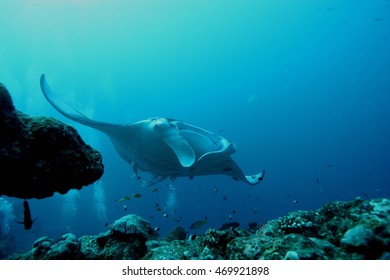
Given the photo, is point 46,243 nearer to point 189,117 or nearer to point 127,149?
point 127,149

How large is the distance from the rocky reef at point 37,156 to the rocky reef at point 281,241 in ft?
3.38

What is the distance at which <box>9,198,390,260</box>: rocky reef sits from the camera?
293cm

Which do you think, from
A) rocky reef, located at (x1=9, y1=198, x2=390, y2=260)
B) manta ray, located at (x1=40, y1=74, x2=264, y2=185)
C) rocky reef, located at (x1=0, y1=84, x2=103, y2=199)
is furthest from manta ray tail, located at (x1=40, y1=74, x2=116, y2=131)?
rocky reef, located at (x1=9, y1=198, x2=390, y2=260)

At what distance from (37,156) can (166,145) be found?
344cm

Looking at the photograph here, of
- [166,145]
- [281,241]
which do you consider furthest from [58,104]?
[281,241]

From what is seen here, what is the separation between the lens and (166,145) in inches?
264

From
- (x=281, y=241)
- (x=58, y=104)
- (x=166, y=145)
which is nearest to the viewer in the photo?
(x=281, y=241)

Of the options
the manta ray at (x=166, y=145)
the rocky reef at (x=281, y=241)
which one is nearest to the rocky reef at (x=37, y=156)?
the rocky reef at (x=281, y=241)

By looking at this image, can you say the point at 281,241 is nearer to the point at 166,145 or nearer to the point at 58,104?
the point at 166,145

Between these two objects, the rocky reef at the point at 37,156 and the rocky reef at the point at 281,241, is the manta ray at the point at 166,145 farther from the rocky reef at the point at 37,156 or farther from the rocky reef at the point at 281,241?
the rocky reef at the point at 37,156

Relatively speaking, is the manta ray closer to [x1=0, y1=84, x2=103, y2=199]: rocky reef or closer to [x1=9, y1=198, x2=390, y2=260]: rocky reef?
[x1=9, y1=198, x2=390, y2=260]: rocky reef
